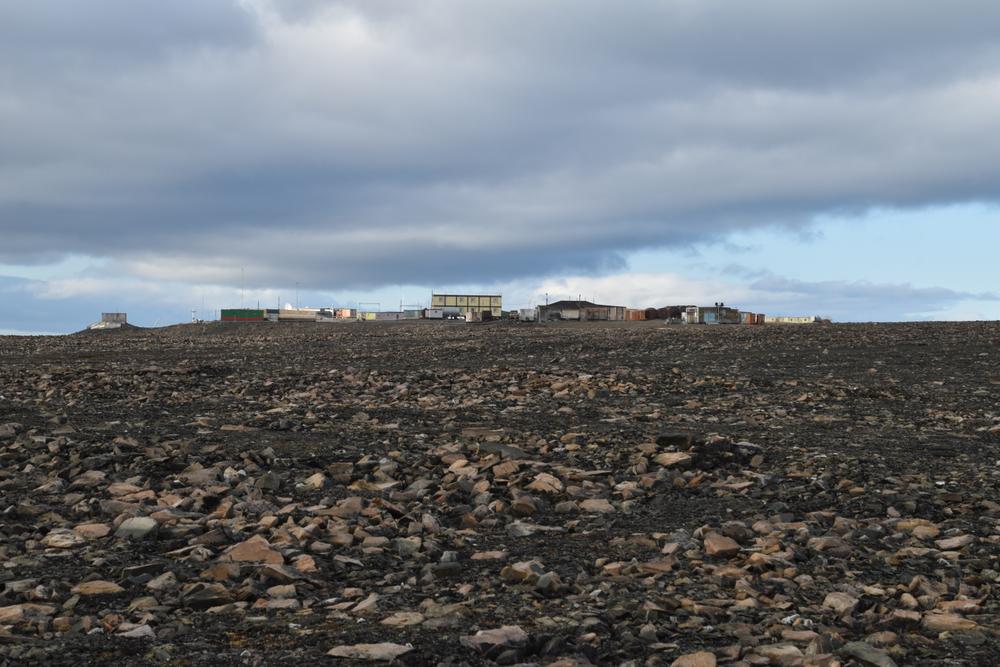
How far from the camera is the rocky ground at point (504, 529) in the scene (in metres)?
4.71

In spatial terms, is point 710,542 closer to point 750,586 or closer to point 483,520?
point 750,586

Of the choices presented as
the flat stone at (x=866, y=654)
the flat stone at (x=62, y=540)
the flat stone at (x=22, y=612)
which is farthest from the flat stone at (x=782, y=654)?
the flat stone at (x=62, y=540)

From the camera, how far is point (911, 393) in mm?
15641

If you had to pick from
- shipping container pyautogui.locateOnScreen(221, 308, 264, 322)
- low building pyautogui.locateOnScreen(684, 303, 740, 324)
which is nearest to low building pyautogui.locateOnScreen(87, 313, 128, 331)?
shipping container pyautogui.locateOnScreen(221, 308, 264, 322)

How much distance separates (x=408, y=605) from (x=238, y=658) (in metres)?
1.21

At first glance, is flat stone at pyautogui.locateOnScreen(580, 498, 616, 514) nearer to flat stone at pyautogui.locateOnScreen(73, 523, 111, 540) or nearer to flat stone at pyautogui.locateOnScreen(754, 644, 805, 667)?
flat stone at pyautogui.locateOnScreen(754, 644, 805, 667)

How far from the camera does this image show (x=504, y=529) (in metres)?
7.24

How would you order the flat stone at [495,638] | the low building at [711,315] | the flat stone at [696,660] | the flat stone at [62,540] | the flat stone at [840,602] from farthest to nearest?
the low building at [711,315] < the flat stone at [62,540] < the flat stone at [840,602] < the flat stone at [495,638] < the flat stone at [696,660]

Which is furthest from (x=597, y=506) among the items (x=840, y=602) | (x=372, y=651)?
(x=372, y=651)

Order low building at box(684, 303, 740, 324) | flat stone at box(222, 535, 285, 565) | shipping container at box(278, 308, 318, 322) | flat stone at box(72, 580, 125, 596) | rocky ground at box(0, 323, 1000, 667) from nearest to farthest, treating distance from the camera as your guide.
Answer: rocky ground at box(0, 323, 1000, 667) → flat stone at box(72, 580, 125, 596) → flat stone at box(222, 535, 285, 565) → low building at box(684, 303, 740, 324) → shipping container at box(278, 308, 318, 322)

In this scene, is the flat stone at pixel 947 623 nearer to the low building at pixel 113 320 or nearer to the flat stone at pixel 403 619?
the flat stone at pixel 403 619

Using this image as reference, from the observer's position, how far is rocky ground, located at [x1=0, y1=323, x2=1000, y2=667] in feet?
15.5

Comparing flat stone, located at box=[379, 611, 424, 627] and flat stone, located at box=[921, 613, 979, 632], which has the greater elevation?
flat stone, located at box=[379, 611, 424, 627]

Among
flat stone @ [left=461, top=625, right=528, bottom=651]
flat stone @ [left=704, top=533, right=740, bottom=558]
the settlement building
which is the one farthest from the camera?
the settlement building
